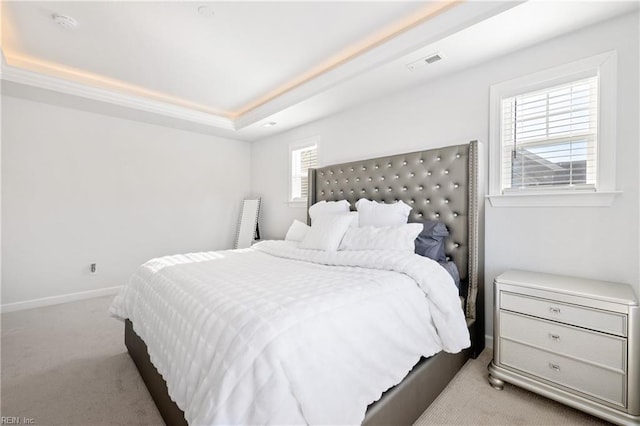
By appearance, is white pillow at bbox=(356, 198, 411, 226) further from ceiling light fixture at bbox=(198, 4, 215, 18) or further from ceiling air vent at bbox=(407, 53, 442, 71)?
ceiling light fixture at bbox=(198, 4, 215, 18)

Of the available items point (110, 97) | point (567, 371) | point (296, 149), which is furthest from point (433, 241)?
point (110, 97)

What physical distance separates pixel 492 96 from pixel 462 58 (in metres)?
0.42

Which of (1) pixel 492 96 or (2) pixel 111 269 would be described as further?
(2) pixel 111 269

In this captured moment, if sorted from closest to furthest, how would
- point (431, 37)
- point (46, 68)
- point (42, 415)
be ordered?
1. point (42, 415)
2. point (431, 37)
3. point (46, 68)

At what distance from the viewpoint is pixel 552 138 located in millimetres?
2201

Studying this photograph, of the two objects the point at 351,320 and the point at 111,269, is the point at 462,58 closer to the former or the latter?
the point at 351,320

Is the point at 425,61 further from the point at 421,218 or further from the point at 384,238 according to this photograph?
the point at 384,238

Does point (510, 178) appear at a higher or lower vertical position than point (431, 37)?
lower

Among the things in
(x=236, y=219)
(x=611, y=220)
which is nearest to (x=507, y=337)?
(x=611, y=220)

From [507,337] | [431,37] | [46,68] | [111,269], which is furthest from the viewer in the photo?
[111,269]

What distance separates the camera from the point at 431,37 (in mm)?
2195

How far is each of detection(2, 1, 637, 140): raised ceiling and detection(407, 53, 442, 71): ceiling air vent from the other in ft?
0.22

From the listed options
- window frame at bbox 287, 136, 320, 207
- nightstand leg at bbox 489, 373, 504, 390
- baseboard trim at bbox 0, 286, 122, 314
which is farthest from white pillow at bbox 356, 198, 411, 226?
baseboard trim at bbox 0, 286, 122, 314

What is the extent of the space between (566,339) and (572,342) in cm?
3
